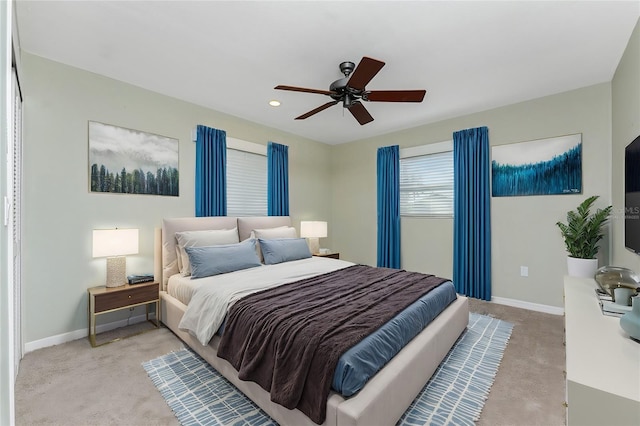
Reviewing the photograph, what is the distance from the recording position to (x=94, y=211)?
296 cm

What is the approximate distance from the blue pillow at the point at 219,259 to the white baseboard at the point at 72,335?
100 centimetres

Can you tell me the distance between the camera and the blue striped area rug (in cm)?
179

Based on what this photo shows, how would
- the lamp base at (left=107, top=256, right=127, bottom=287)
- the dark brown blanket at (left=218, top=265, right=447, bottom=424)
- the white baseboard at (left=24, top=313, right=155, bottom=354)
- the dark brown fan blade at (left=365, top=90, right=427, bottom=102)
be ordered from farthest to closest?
the lamp base at (left=107, top=256, right=127, bottom=287) < the white baseboard at (left=24, top=313, right=155, bottom=354) < the dark brown fan blade at (left=365, top=90, right=427, bottom=102) < the dark brown blanket at (left=218, top=265, right=447, bottom=424)

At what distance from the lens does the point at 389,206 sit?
4980 mm

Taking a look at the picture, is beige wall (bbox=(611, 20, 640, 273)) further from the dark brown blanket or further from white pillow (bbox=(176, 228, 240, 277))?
white pillow (bbox=(176, 228, 240, 277))

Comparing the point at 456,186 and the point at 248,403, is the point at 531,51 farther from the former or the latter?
the point at 248,403

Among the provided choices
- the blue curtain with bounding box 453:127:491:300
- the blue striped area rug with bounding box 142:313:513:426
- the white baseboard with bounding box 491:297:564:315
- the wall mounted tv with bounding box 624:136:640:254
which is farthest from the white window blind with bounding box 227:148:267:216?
the wall mounted tv with bounding box 624:136:640:254

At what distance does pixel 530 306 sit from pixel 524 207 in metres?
1.28

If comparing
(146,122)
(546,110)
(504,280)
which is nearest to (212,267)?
(146,122)

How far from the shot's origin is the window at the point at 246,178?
422 centimetres

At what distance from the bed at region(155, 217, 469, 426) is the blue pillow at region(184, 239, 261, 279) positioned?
0.28 m

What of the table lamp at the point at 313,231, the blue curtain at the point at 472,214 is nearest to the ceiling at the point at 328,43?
the blue curtain at the point at 472,214

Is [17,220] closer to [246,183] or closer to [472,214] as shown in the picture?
[246,183]

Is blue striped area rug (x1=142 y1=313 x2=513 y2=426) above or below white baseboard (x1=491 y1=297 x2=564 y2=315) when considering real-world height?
below
